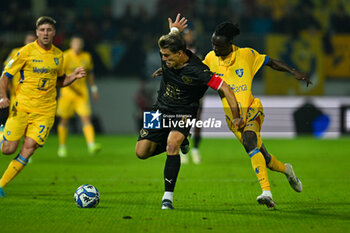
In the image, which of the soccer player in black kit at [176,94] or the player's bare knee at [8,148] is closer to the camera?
the soccer player in black kit at [176,94]

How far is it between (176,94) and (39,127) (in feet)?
6.10

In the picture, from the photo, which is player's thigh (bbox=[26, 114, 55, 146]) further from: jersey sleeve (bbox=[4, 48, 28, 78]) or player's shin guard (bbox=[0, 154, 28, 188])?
jersey sleeve (bbox=[4, 48, 28, 78])

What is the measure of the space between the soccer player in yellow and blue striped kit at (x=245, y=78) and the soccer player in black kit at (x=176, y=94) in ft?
1.20

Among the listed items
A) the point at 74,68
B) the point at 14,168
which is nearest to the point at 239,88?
the point at 14,168

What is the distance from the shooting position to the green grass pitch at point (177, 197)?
583cm

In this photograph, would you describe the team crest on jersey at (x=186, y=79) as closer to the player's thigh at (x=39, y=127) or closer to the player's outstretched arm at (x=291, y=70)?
the player's outstretched arm at (x=291, y=70)

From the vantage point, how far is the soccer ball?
679cm

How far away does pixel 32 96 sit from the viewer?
7.84m

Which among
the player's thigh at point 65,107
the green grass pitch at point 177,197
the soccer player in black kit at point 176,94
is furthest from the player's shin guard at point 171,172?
the player's thigh at point 65,107

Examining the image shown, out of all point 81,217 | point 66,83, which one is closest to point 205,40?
point 66,83

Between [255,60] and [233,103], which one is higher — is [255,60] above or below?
above

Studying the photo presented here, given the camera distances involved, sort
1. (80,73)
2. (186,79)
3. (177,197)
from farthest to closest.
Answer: (80,73), (177,197), (186,79)

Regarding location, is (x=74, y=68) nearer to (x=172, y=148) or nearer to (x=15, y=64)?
(x=15, y=64)

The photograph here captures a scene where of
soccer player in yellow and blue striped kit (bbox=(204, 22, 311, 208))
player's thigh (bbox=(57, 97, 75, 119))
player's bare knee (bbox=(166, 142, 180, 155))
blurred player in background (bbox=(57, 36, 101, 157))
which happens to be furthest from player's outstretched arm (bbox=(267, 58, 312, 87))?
player's thigh (bbox=(57, 97, 75, 119))
